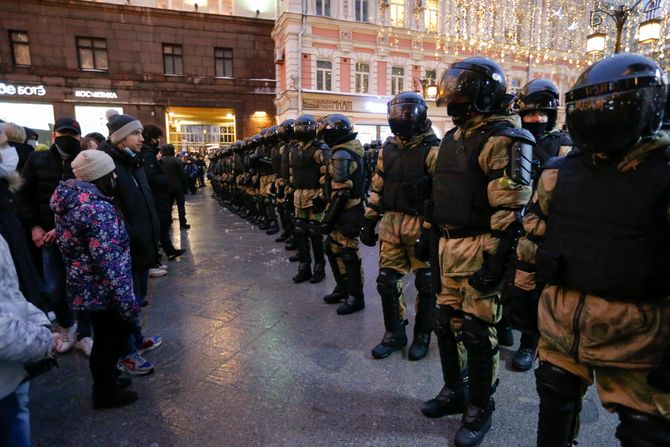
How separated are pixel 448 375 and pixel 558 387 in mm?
1004

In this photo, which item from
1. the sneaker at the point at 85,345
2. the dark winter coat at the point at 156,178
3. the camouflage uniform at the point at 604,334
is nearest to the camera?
the camouflage uniform at the point at 604,334

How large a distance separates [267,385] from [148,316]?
218cm

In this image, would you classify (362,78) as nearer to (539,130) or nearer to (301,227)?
(301,227)

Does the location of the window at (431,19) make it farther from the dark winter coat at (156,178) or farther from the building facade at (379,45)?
the dark winter coat at (156,178)

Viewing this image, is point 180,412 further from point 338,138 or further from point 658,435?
point 338,138

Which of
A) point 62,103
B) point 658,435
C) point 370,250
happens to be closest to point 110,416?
point 658,435

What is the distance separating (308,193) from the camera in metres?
5.60

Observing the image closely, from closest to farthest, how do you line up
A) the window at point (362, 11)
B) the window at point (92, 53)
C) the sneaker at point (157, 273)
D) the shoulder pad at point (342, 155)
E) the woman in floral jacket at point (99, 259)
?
the woman in floral jacket at point (99, 259)
the shoulder pad at point (342, 155)
the sneaker at point (157, 273)
the window at point (92, 53)
the window at point (362, 11)

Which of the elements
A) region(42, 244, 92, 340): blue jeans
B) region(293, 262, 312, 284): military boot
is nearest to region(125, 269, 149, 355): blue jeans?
region(42, 244, 92, 340): blue jeans

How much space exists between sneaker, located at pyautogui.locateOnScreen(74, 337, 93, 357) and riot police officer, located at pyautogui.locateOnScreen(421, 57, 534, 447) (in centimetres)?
305

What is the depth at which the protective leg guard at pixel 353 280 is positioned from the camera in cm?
442

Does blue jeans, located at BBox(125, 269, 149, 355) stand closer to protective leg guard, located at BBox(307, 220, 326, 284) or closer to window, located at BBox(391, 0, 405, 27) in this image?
protective leg guard, located at BBox(307, 220, 326, 284)

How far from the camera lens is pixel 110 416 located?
269 cm

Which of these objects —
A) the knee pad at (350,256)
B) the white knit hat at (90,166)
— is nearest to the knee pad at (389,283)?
the knee pad at (350,256)
